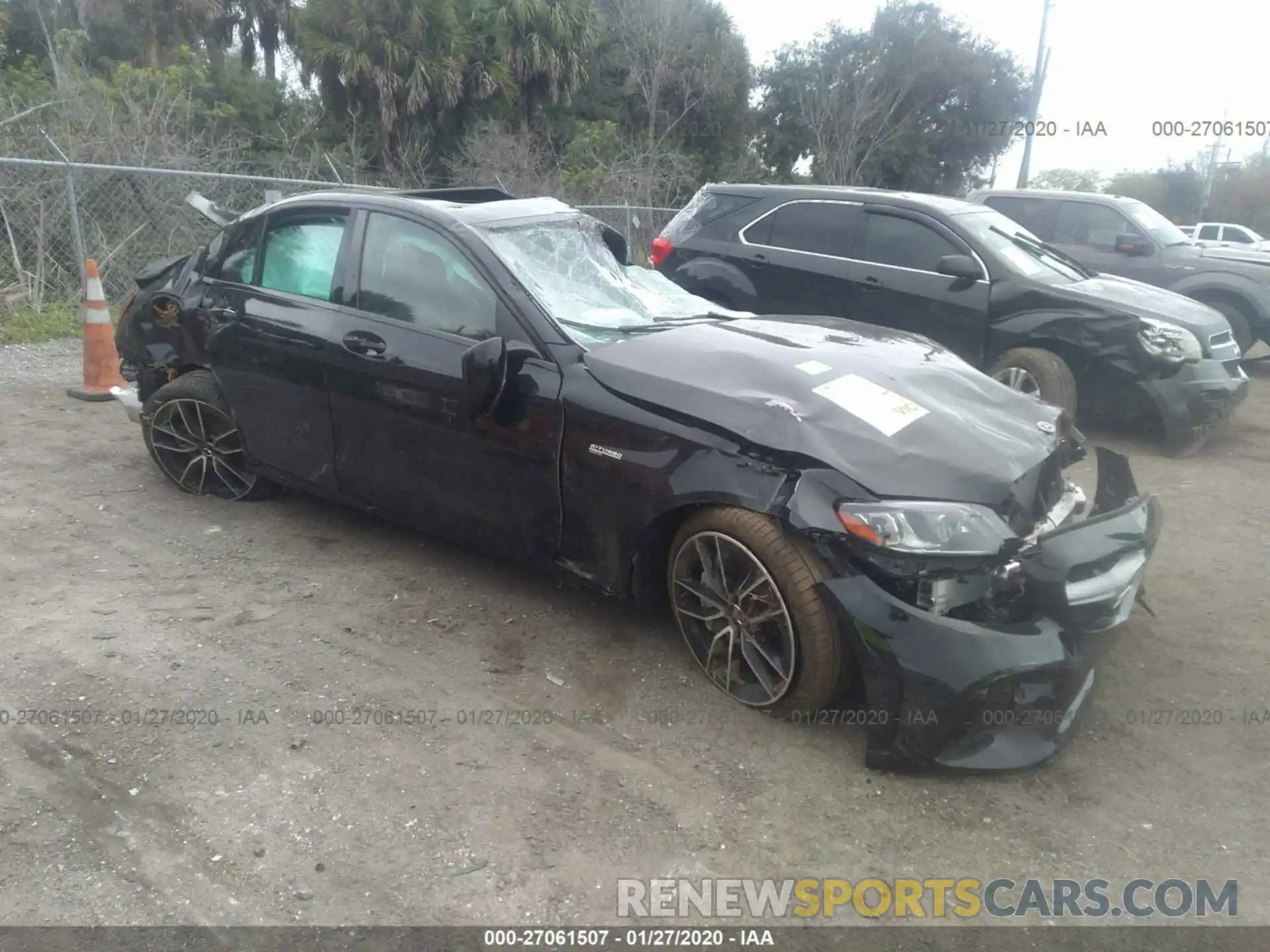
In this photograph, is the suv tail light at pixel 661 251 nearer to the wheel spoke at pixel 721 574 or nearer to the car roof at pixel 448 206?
the car roof at pixel 448 206

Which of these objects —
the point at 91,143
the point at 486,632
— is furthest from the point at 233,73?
the point at 486,632

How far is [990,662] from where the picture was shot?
285cm

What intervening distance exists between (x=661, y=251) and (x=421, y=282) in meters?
4.33

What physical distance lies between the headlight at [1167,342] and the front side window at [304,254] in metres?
5.28

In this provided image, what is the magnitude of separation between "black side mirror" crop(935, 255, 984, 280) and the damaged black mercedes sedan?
283 cm

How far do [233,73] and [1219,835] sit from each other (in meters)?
24.2

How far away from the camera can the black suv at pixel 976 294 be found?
22.1 ft

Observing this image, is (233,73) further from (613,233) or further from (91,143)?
(613,233)

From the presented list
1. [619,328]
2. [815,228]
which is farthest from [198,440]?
[815,228]

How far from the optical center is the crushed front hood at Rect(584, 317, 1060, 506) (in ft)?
10.2

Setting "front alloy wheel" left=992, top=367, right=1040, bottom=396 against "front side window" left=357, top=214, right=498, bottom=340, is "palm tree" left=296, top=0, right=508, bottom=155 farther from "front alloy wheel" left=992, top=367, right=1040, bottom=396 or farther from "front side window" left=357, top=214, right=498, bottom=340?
"front side window" left=357, top=214, right=498, bottom=340

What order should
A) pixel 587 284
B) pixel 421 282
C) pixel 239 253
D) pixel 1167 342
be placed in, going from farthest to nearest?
pixel 1167 342, pixel 239 253, pixel 587 284, pixel 421 282

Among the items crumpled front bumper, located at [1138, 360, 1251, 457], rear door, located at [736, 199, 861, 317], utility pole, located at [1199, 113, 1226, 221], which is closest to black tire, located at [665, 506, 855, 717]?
rear door, located at [736, 199, 861, 317]

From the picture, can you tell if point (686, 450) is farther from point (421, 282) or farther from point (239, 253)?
point (239, 253)
